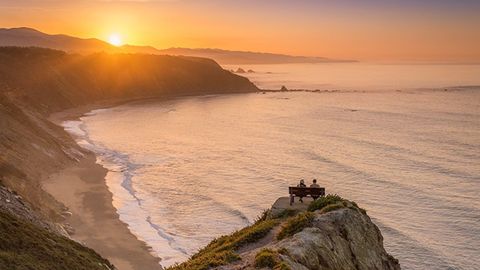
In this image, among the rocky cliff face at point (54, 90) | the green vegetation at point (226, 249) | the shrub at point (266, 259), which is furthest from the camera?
the rocky cliff face at point (54, 90)

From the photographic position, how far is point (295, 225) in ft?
59.4

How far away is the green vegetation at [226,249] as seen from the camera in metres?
16.6

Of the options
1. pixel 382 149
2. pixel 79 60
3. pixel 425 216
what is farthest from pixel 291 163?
pixel 79 60

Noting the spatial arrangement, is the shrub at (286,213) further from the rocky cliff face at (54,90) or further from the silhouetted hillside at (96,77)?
the silhouetted hillside at (96,77)

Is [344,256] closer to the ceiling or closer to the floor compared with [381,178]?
closer to the ceiling

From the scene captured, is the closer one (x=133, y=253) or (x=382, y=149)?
(x=133, y=253)

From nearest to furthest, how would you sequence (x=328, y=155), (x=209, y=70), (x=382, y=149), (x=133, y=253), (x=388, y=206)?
(x=133, y=253), (x=388, y=206), (x=328, y=155), (x=382, y=149), (x=209, y=70)

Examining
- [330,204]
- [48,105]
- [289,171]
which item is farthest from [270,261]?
[48,105]

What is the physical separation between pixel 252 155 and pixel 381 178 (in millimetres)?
20178

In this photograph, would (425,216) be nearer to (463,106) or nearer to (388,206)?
(388,206)

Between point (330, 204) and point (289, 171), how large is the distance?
125 feet

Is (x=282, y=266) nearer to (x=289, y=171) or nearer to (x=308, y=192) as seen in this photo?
(x=308, y=192)

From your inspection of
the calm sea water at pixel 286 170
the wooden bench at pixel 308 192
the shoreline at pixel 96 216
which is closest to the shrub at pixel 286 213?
the wooden bench at pixel 308 192

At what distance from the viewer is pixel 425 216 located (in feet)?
134
